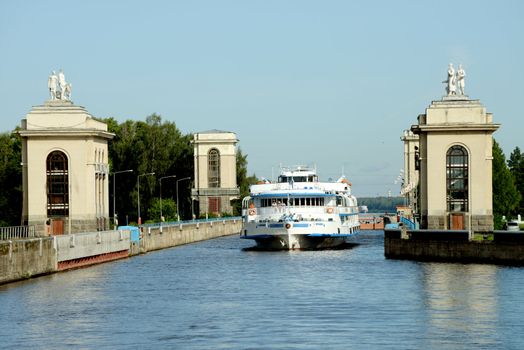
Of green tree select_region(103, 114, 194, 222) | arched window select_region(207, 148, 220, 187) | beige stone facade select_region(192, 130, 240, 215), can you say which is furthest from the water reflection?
arched window select_region(207, 148, 220, 187)

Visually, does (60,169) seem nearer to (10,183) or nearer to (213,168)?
(10,183)

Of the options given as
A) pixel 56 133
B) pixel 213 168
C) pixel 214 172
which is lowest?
pixel 214 172

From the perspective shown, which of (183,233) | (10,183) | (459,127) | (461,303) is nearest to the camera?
(461,303)

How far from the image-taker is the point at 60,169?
349ft

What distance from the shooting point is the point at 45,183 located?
10625 centimetres

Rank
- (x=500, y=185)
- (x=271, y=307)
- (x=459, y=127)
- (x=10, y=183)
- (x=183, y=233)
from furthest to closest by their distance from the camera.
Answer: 1. (x=10, y=183)
2. (x=500, y=185)
3. (x=183, y=233)
4. (x=459, y=127)
5. (x=271, y=307)

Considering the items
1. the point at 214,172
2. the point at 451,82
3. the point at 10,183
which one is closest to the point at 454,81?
the point at 451,82

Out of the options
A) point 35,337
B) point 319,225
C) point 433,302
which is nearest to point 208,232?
point 319,225

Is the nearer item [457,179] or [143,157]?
[457,179]

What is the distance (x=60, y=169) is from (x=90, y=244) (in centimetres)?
1842

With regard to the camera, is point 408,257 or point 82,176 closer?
point 408,257

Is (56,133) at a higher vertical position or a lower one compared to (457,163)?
higher

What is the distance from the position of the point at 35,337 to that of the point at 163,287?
20513 mm

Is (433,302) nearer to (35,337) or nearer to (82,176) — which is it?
(35,337)
